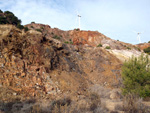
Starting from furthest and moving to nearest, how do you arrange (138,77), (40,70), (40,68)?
1. (40,68)
2. (40,70)
3. (138,77)

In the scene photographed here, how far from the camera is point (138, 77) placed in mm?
10547

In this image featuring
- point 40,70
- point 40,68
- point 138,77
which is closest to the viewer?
point 138,77

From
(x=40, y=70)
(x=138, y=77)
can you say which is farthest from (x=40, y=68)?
(x=138, y=77)

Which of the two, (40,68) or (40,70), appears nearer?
(40,70)

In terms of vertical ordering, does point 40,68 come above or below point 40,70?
above

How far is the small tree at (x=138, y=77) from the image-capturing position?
10008mm

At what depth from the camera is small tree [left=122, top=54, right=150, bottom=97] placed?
32.8 feet

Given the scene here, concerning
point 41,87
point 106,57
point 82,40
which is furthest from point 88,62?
point 82,40

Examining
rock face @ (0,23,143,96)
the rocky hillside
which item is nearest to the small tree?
the rocky hillside

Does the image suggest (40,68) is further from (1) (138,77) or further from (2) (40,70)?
(1) (138,77)

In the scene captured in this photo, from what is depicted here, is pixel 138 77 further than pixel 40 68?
No

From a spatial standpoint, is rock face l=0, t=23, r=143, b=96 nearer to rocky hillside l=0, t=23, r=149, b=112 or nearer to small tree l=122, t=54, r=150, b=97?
rocky hillside l=0, t=23, r=149, b=112

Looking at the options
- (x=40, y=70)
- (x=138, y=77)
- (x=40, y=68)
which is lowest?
(x=138, y=77)

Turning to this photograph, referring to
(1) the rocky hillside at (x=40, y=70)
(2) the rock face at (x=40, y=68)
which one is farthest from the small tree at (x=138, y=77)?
(2) the rock face at (x=40, y=68)
